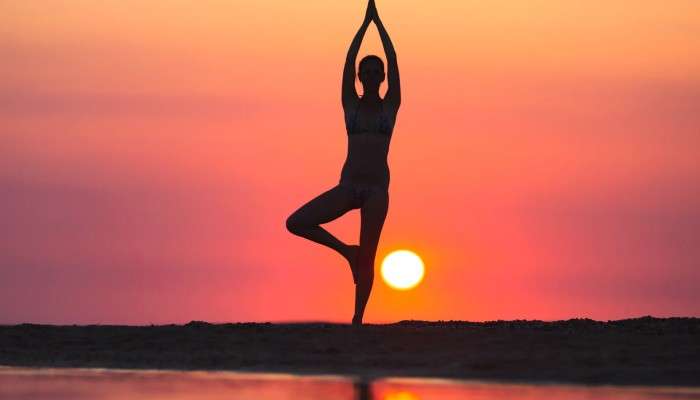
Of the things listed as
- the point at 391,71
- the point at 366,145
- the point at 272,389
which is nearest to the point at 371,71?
the point at 391,71

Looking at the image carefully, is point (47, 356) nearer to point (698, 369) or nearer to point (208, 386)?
point (208, 386)

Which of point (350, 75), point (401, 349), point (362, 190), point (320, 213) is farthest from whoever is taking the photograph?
point (350, 75)

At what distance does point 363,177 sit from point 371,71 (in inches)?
59.5

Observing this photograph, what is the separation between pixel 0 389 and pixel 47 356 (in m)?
3.81

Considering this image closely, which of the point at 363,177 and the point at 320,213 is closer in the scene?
the point at 320,213

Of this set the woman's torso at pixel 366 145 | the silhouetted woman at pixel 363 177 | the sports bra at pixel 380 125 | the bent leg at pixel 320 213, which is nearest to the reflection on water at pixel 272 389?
the bent leg at pixel 320 213

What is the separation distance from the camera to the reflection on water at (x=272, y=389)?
487 inches

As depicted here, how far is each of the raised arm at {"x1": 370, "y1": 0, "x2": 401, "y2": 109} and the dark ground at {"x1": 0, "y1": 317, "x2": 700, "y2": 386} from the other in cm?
319

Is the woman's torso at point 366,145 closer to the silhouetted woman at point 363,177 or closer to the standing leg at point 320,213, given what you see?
the silhouetted woman at point 363,177

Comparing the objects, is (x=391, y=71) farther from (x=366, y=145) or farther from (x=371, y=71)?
(x=366, y=145)

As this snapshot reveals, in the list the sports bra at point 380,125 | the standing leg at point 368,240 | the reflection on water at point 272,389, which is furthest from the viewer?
the sports bra at point 380,125

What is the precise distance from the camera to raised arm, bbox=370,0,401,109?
63.0 ft

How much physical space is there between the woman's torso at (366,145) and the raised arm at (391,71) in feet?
0.86

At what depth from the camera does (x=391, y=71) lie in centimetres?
1922
